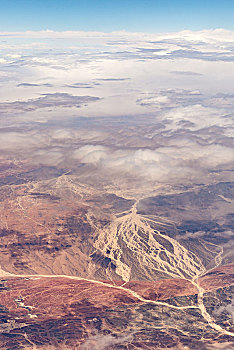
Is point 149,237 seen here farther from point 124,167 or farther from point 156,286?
point 124,167

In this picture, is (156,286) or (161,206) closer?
(156,286)

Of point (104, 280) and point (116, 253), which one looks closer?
point (104, 280)

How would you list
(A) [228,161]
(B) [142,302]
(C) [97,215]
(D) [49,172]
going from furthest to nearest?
(A) [228,161]
(D) [49,172]
(C) [97,215]
(B) [142,302]

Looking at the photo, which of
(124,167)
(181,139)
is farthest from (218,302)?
(181,139)

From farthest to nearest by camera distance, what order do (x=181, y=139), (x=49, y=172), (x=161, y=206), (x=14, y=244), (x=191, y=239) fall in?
(x=181, y=139), (x=49, y=172), (x=161, y=206), (x=191, y=239), (x=14, y=244)

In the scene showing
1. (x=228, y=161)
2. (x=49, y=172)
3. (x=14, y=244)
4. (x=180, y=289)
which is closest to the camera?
(x=180, y=289)

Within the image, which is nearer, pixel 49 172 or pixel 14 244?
pixel 14 244

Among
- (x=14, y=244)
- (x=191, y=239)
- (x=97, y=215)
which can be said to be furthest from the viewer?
(x=97, y=215)

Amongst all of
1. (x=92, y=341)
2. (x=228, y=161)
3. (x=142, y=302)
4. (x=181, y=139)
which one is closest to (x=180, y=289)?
(x=142, y=302)

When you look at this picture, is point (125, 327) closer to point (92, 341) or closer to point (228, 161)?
point (92, 341)
